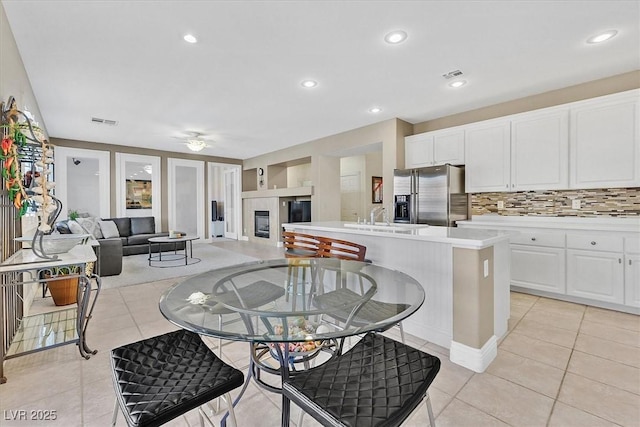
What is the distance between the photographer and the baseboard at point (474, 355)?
1924 mm

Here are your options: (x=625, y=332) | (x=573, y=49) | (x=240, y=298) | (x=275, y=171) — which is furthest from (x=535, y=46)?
(x=275, y=171)

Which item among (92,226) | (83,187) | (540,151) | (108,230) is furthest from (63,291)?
(540,151)

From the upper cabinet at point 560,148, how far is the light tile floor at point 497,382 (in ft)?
5.05

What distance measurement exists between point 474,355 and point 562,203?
291cm

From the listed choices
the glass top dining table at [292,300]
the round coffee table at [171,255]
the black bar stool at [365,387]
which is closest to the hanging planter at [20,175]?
the glass top dining table at [292,300]

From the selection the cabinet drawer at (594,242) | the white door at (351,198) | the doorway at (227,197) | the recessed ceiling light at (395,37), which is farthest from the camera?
the doorway at (227,197)

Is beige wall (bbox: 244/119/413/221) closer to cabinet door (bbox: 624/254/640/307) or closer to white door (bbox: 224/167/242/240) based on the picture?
white door (bbox: 224/167/242/240)

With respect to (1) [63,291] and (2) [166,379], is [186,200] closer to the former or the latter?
(1) [63,291]

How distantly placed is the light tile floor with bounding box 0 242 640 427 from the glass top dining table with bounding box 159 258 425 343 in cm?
63

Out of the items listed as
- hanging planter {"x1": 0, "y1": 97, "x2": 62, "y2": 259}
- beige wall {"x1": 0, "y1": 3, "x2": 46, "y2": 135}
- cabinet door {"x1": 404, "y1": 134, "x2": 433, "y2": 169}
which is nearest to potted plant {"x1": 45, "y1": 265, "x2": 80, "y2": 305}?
hanging planter {"x1": 0, "y1": 97, "x2": 62, "y2": 259}

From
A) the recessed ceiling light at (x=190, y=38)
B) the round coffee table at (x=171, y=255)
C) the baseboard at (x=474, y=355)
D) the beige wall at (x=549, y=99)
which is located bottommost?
the baseboard at (x=474, y=355)

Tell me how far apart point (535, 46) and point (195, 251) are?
6765 mm

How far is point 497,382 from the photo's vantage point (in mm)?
1805

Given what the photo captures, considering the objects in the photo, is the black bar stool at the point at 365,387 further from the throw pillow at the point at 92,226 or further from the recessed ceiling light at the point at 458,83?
the throw pillow at the point at 92,226
